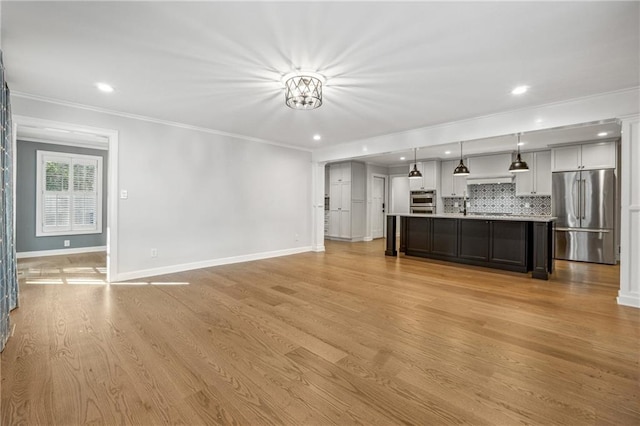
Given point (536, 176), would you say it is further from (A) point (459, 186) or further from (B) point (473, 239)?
(B) point (473, 239)

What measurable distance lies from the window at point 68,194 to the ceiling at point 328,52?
11.8 ft

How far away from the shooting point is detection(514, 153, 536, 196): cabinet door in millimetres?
6893

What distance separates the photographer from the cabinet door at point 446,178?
821 centimetres

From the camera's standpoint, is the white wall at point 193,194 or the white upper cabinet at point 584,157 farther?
the white upper cabinet at point 584,157

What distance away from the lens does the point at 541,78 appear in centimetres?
307

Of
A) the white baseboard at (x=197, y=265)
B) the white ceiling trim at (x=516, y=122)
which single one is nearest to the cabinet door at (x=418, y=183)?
the white ceiling trim at (x=516, y=122)

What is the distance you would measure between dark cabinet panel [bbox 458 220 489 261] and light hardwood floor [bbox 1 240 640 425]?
4.17ft

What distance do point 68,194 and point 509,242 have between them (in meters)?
9.11

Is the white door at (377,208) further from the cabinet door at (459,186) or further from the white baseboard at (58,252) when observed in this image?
the white baseboard at (58,252)

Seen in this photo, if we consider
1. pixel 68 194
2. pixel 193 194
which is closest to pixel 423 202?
pixel 193 194

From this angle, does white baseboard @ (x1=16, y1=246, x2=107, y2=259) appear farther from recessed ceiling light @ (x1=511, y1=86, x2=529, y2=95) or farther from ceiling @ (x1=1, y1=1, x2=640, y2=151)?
recessed ceiling light @ (x1=511, y1=86, x2=529, y2=95)

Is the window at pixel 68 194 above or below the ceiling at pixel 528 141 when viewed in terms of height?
below

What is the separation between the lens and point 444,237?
5844 mm

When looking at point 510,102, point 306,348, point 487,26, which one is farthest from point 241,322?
point 510,102
